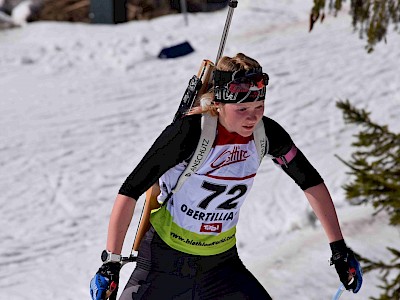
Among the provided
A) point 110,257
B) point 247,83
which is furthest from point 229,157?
point 110,257

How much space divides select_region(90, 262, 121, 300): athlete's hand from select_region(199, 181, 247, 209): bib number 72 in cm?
51

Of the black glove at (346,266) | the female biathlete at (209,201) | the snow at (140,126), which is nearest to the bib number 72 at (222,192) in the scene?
the female biathlete at (209,201)

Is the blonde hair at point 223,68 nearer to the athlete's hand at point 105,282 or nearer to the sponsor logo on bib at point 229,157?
the sponsor logo on bib at point 229,157

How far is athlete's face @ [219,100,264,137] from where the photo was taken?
12.3ft

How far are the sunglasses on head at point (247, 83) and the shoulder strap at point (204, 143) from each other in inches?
6.9

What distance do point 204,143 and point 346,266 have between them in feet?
3.30

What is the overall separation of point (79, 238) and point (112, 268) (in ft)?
18.8

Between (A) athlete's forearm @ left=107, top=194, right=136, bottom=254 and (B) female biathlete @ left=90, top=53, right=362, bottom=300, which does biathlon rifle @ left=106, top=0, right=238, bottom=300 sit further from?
(A) athlete's forearm @ left=107, top=194, right=136, bottom=254

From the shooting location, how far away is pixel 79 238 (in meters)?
9.39

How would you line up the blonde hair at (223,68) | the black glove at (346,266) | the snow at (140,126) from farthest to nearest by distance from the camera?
the snow at (140,126) < the black glove at (346,266) < the blonde hair at (223,68)

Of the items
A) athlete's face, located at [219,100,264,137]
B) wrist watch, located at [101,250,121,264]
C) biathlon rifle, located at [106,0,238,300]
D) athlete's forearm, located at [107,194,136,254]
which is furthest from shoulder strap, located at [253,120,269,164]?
wrist watch, located at [101,250,121,264]

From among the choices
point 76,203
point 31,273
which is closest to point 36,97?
point 76,203

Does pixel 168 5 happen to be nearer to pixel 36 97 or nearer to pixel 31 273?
pixel 36 97

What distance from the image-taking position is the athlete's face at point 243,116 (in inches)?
148
